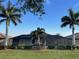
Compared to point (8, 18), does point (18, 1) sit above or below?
below

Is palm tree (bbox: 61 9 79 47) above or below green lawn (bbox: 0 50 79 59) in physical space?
above

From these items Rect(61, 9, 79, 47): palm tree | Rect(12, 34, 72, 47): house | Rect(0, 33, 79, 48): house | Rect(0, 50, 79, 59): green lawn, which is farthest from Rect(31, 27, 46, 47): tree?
Rect(0, 50, 79, 59): green lawn

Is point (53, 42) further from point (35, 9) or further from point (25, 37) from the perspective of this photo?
point (35, 9)

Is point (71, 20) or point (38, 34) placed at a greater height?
point (71, 20)

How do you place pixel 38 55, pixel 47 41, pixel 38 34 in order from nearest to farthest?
pixel 38 55 < pixel 38 34 < pixel 47 41

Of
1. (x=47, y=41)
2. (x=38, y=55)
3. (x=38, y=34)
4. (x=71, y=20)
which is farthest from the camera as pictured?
(x=47, y=41)

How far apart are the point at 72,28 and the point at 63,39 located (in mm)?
16112

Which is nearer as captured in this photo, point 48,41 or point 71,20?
point 71,20

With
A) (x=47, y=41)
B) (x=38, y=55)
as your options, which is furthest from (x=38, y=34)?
(x=38, y=55)

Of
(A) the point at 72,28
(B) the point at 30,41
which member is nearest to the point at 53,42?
(B) the point at 30,41

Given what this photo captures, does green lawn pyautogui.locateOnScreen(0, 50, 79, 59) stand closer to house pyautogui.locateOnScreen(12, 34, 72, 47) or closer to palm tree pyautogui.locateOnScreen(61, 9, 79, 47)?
palm tree pyautogui.locateOnScreen(61, 9, 79, 47)

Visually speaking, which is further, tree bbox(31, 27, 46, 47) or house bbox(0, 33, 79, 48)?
house bbox(0, 33, 79, 48)

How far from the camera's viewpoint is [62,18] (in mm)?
80562

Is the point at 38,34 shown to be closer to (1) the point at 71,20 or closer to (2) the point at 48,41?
(2) the point at 48,41
